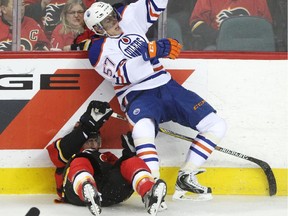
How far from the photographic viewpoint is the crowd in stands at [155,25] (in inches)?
197

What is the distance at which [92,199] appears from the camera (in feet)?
13.3

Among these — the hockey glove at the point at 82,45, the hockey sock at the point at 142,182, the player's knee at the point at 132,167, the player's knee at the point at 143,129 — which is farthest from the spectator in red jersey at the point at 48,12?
the hockey sock at the point at 142,182

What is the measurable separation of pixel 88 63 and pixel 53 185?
664 millimetres

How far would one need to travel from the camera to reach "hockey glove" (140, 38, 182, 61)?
4488mm

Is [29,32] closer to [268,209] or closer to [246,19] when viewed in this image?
[246,19]

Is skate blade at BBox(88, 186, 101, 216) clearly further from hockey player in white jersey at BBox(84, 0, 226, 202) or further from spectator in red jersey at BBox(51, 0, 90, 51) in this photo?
spectator in red jersey at BBox(51, 0, 90, 51)

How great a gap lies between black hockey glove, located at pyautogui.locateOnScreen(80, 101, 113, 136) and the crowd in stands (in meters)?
0.44

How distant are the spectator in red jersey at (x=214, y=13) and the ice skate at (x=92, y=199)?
4.67ft

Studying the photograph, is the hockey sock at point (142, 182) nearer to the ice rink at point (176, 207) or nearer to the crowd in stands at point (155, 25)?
the ice rink at point (176, 207)

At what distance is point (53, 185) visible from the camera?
15.9ft

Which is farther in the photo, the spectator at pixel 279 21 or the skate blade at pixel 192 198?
the spectator at pixel 279 21

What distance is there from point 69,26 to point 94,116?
68 cm

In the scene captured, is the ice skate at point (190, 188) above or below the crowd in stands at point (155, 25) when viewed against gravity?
below

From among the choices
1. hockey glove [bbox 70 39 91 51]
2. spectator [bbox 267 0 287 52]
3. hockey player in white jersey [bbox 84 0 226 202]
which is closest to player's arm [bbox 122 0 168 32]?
hockey player in white jersey [bbox 84 0 226 202]
